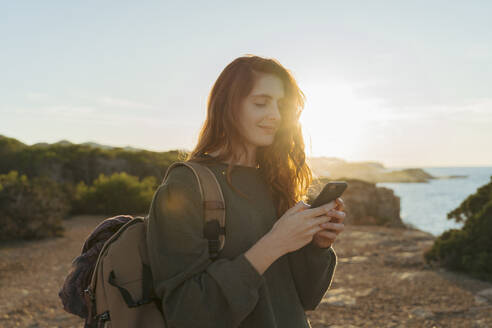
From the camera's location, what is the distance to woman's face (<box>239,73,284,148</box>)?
5.19ft

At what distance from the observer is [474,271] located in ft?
18.9

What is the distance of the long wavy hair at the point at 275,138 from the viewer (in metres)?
1.58

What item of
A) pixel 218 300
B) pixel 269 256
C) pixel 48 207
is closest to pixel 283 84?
pixel 269 256

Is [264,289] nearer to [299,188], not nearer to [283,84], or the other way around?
[299,188]

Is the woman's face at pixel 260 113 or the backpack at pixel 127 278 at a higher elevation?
the woman's face at pixel 260 113

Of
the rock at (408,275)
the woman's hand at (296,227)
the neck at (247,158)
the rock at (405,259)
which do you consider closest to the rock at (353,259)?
the rock at (405,259)

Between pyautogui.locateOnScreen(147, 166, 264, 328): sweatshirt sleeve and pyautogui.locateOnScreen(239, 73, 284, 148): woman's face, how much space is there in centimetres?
45

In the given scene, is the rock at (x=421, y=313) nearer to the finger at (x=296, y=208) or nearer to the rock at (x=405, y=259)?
the rock at (x=405, y=259)

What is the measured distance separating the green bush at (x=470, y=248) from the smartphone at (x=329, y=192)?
5.45 meters

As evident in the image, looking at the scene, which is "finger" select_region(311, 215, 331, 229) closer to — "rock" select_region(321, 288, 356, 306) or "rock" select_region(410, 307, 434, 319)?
"rock" select_region(410, 307, 434, 319)

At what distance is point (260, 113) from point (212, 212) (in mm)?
493

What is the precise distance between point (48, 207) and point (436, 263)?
824cm

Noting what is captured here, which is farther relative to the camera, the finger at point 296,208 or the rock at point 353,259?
the rock at point 353,259

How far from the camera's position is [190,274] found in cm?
123
